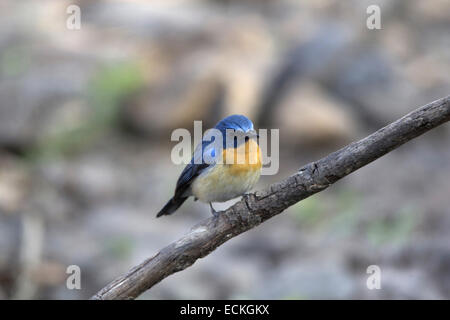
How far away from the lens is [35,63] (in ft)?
43.1

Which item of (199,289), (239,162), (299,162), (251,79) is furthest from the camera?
(251,79)

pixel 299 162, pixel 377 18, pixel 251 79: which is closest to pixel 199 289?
pixel 299 162

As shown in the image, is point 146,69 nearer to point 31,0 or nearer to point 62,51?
point 62,51

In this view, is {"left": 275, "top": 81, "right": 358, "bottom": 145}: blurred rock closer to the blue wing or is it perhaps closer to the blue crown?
the blue wing

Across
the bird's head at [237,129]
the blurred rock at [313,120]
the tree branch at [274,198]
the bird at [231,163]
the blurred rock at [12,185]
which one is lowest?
the tree branch at [274,198]

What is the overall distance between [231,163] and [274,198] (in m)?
0.93

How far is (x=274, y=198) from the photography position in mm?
4734

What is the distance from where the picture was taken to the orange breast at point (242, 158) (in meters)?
5.57

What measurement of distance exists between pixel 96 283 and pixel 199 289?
1.35 metres

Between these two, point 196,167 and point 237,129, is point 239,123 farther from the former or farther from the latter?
point 196,167

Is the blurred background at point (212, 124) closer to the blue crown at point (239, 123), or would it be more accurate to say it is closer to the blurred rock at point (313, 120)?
the blurred rock at point (313, 120)

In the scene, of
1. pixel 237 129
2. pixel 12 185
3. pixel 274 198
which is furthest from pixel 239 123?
pixel 12 185

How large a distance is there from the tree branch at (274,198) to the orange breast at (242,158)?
2.36 feet

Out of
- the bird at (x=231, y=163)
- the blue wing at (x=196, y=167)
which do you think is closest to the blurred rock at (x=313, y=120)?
the blue wing at (x=196, y=167)
